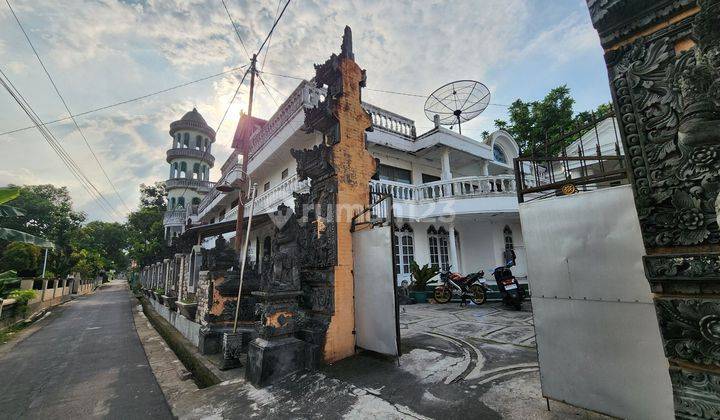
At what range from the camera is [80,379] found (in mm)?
5078

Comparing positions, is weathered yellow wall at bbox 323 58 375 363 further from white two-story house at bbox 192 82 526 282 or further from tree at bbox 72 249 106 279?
tree at bbox 72 249 106 279

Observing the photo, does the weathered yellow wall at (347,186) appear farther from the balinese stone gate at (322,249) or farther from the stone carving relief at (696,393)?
the stone carving relief at (696,393)

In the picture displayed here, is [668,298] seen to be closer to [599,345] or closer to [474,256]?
[599,345]

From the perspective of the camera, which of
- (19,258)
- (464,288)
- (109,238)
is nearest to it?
(464,288)

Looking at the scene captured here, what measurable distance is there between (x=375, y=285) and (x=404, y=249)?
778 cm

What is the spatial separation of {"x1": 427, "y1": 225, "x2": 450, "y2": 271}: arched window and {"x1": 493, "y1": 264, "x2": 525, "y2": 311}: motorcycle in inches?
182

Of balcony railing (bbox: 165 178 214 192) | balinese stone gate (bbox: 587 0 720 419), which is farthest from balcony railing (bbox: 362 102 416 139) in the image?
balcony railing (bbox: 165 178 214 192)

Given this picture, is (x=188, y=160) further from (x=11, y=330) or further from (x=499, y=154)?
(x=499, y=154)

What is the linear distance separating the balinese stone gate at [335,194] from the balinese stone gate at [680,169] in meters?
3.35

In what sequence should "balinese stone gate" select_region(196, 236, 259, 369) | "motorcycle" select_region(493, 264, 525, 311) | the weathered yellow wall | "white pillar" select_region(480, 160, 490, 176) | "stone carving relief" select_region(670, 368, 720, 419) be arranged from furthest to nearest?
"white pillar" select_region(480, 160, 490, 176), "motorcycle" select_region(493, 264, 525, 311), "balinese stone gate" select_region(196, 236, 259, 369), the weathered yellow wall, "stone carving relief" select_region(670, 368, 720, 419)

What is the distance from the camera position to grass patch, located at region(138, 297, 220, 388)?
448 cm

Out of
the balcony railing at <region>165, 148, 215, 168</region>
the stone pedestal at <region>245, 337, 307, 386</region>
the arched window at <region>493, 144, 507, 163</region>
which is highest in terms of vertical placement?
the balcony railing at <region>165, 148, 215, 168</region>

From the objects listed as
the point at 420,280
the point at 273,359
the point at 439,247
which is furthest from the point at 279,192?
the point at 273,359

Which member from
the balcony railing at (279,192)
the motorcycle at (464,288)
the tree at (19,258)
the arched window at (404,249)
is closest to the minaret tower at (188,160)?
the tree at (19,258)
